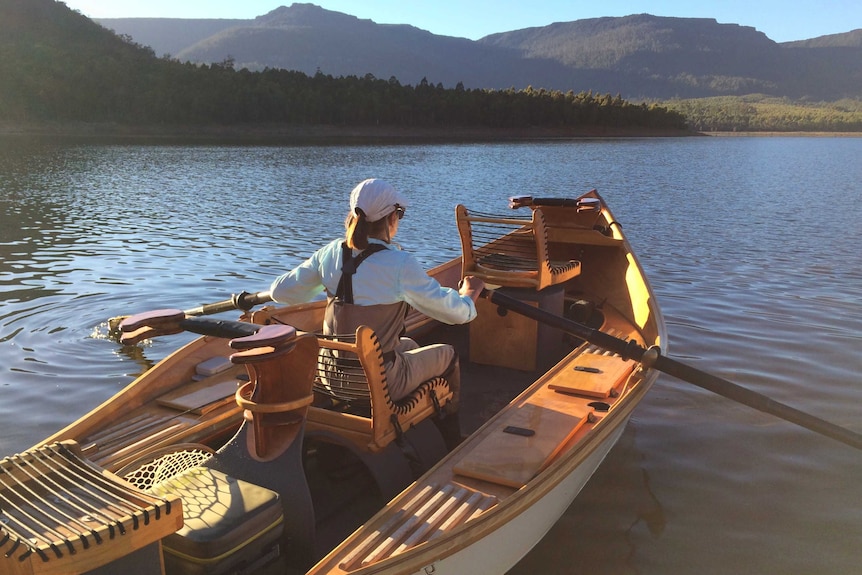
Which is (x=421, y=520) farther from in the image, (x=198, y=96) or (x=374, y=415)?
(x=198, y=96)

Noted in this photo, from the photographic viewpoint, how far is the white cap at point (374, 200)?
380 cm

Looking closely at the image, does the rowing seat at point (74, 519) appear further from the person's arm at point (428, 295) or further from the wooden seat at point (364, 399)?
the person's arm at point (428, 295)

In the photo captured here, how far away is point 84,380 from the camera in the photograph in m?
7.75

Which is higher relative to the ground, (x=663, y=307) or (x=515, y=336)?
(x=515, y=336)

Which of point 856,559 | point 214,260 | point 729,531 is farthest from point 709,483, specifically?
point 214,260

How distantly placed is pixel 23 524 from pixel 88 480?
0.31m

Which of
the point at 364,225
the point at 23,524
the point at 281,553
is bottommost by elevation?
the point at 281,553

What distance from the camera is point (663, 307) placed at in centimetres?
1105

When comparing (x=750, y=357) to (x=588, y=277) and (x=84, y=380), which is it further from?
(x=84, y=380)

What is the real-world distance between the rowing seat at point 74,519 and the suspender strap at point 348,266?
1602 millimetres

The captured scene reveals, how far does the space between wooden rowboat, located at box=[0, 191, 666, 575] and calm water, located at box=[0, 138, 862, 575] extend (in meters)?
1.00

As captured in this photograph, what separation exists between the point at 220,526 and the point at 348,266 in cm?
153

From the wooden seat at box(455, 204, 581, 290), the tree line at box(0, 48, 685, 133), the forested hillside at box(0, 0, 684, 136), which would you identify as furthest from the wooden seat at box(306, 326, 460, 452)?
the tree line at box(0, 48, 685, 133)

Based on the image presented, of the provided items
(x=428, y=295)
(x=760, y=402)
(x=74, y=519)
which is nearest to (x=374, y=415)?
(x=428, y=295)
